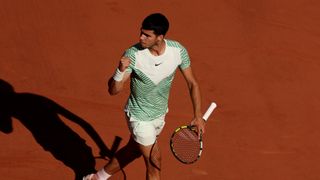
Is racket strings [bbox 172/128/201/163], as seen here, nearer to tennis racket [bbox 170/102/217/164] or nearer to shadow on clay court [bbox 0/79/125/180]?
tennis racket [bbox 170/102/217/164]

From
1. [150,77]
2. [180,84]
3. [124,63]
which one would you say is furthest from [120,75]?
[180,84]

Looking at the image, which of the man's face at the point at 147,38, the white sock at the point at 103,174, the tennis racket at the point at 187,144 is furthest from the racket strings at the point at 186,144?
the man's face at the point at 147,38

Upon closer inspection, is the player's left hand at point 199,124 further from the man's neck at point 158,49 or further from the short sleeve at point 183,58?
the man's neck at point 158,49

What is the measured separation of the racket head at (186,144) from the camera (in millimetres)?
6777

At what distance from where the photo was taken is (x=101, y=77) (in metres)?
9.18

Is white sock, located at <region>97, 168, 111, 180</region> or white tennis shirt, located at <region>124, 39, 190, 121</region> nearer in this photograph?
white tennis shirt, located at <region>124, 39, 190, 121</region>

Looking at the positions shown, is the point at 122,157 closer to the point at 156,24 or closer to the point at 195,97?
the point at 195,97

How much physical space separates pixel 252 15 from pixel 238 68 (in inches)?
59.2

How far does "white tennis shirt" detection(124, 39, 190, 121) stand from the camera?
6.20 metres

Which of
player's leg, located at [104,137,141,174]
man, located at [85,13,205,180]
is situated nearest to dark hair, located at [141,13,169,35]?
man, located at [85,13,205,180]

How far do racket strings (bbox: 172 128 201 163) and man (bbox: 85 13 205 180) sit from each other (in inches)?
9.6

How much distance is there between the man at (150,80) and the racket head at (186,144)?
237 mm

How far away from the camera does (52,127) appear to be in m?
8.24

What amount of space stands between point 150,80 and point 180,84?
2.89 m
